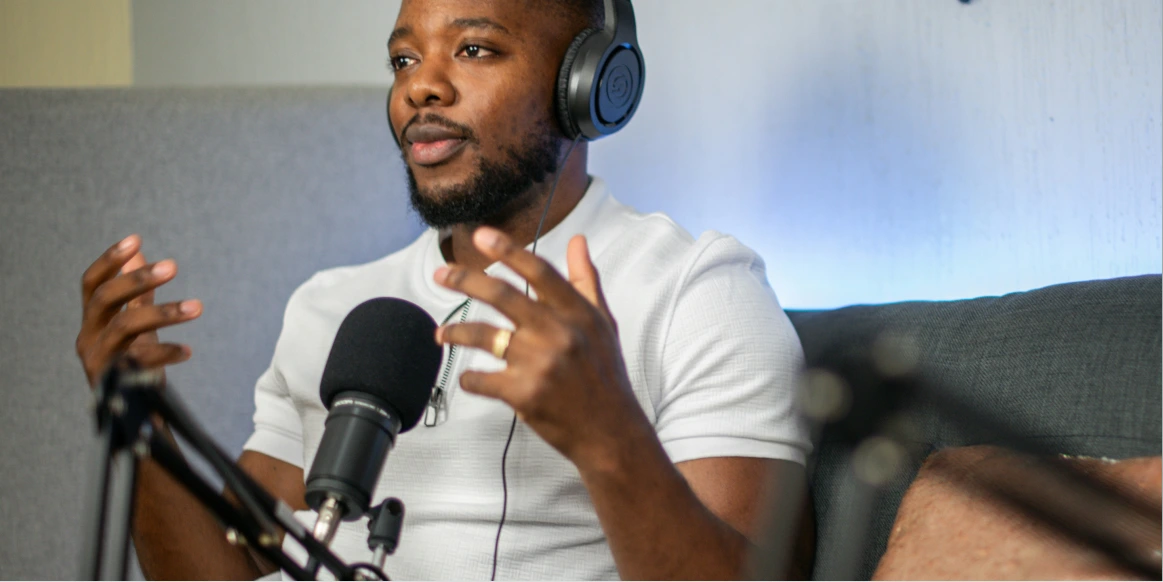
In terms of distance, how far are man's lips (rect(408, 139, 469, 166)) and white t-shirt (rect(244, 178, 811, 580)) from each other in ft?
0.47

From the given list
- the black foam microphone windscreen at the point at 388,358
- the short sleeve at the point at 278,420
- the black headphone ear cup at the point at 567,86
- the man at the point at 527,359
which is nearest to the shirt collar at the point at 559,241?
the man at the point at 527,359

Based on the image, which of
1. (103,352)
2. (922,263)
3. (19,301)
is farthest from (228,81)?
(922,263)

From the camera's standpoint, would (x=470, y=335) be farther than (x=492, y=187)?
No

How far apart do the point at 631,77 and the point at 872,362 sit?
1.33 ft

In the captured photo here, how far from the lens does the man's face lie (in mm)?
1104

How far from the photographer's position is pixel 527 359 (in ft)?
2.10

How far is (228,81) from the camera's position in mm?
1717

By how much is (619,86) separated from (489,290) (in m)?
0.50

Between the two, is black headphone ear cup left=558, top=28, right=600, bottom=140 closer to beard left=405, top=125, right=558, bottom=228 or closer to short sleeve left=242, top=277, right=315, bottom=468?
beard left=405, top=125, right=558, bottom=228

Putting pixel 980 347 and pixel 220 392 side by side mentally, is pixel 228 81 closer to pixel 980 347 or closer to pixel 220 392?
pixel 220 392

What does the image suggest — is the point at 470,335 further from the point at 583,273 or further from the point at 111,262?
the point at 111,262

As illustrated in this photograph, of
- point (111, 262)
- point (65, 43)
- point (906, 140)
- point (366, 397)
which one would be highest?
point (65, 43)

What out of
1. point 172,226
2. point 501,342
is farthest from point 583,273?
point 172,226

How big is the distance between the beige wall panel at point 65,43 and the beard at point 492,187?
0.90 metres
